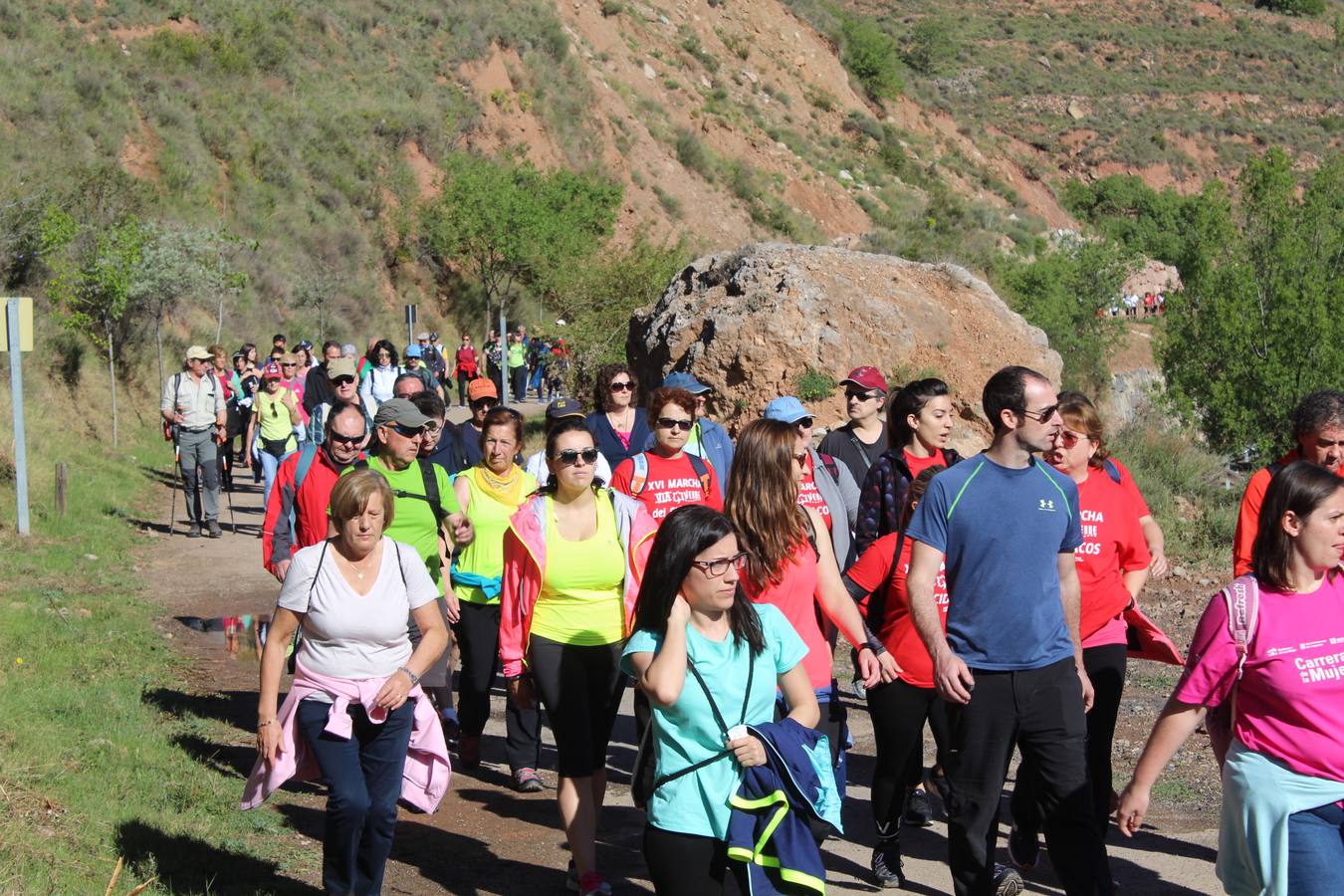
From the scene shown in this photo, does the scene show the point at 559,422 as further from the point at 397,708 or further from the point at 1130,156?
the point at 1130,156

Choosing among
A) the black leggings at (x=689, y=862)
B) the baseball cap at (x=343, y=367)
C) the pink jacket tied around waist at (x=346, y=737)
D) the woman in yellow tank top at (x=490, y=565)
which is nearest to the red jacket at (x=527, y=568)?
the pink jacket tied around waist at (x=346, y=737)

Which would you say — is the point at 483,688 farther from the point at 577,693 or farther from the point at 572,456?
the point at 572,456

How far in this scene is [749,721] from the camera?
407 cm

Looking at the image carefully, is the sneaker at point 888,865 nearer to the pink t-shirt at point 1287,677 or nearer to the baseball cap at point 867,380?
the pink t-shirt at point 1287,677

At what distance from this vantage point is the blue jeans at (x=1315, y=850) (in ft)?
12.0

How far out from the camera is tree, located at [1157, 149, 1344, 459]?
1814cm

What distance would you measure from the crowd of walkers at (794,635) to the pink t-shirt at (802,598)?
1 centimetres

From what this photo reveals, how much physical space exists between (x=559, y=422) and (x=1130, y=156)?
81.8m

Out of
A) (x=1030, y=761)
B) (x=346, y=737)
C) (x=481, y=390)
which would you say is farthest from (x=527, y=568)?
(x=481, y=390)

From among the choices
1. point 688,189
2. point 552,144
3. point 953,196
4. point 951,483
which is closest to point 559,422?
point 951,483

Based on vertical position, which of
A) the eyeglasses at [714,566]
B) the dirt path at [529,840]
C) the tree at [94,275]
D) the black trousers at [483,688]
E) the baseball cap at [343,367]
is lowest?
the dirt path at [529,840]

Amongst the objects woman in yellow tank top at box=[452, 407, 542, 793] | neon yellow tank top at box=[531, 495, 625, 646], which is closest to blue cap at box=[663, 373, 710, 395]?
woman in yellow tank top at box=[452, 407, 542, 793]

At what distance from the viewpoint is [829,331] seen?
13.8 m

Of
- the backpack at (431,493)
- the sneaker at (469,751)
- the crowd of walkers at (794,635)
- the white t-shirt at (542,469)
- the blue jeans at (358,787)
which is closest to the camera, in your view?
the crowd of walkers at (794,635)
